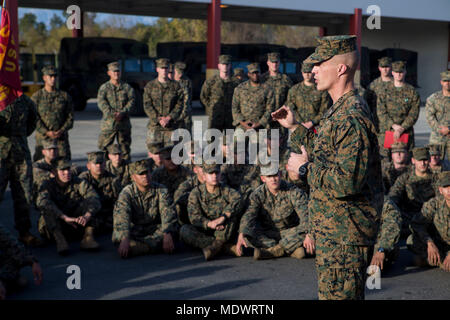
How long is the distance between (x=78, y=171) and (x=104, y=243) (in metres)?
1.45

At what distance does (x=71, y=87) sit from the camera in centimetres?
2059

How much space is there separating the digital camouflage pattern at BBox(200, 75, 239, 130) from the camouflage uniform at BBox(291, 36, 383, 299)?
23.0 ft

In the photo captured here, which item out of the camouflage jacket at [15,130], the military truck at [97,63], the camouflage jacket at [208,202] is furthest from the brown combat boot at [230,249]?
the military truck at [97,63]

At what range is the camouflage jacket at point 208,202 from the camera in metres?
6.28

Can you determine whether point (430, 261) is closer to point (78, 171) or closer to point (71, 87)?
Answer: point (78, 171)

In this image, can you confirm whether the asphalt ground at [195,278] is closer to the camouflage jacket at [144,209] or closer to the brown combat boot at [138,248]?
the brown combat boot at [138,248]

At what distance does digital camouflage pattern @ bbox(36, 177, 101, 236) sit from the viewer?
Result: 622 centimetres

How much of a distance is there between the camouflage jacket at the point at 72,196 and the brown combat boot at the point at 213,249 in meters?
1.38

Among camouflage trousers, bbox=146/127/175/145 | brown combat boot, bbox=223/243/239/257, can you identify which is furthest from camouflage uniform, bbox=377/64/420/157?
brown combat boot, bbox=223/243/239/257

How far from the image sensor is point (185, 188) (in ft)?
22.7

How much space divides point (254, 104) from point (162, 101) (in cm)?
150
